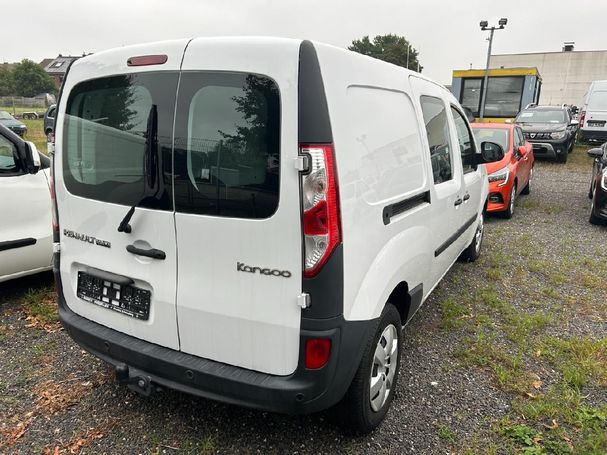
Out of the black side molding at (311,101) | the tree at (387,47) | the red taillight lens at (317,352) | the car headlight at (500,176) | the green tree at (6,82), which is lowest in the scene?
the red taillight lens at (317,352)

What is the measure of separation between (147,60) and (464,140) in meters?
3.10

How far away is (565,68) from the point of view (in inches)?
1869

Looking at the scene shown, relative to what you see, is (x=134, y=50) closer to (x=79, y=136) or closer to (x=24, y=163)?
(x=79, y=136)

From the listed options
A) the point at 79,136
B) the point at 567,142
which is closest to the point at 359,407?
the point at 79,136

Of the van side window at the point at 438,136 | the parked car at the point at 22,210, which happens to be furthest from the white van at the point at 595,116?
the parked car at the point at 22,210

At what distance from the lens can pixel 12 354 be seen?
10.8 ft

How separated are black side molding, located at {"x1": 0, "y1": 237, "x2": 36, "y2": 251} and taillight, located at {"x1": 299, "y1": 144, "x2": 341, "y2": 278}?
311 cm

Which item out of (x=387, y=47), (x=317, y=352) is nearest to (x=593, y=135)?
(x=317, y=352)

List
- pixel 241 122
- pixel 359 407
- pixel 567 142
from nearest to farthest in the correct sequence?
pixel 241 122 < pixel 359 407 < pixel 567 142

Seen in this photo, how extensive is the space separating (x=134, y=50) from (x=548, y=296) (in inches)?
166

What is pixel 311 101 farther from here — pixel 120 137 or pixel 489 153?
pixel 489 153

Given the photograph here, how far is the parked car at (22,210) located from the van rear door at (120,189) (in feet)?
5.39

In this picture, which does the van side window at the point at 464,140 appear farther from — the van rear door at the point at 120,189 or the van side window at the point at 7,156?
the van side window at the point at 7,156

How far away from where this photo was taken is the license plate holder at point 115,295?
227cm
